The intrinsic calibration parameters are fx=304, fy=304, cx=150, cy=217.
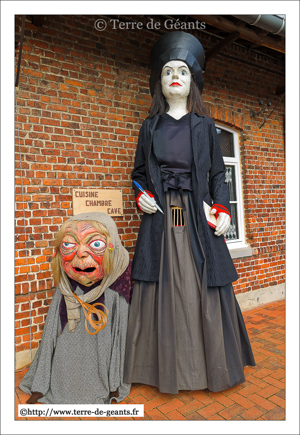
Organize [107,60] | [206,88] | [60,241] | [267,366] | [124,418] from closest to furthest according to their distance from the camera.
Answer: [124,418] < [60,241] < [267,366] < [107,60] < [206,88]

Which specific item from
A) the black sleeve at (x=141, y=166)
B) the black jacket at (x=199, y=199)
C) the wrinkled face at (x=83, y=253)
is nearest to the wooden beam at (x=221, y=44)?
the black jacket at (x=199, y=199)

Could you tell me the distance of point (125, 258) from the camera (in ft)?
8.09

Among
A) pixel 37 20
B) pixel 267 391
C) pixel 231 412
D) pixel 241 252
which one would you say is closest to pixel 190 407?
pixel 231 412

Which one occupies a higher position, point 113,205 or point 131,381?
point 113,205

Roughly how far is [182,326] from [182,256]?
53 centimetres

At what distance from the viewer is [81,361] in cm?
232

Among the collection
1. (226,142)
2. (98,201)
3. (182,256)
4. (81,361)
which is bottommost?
(81,361)

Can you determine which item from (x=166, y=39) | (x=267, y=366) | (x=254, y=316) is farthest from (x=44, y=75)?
(x=254, y=316)

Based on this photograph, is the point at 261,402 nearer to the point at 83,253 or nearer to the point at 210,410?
the point at 210,410

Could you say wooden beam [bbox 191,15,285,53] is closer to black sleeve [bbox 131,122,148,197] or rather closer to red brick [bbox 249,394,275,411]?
black sleeve [bbox 131,122,148,197]

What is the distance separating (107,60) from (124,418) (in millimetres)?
3273

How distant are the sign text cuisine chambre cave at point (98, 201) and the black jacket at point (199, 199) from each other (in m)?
0.63

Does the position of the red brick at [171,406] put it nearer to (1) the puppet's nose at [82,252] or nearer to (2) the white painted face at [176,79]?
(1) the puppet's nose at [82,252]

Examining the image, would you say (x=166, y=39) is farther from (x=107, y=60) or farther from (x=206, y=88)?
(x=206, y=88)
